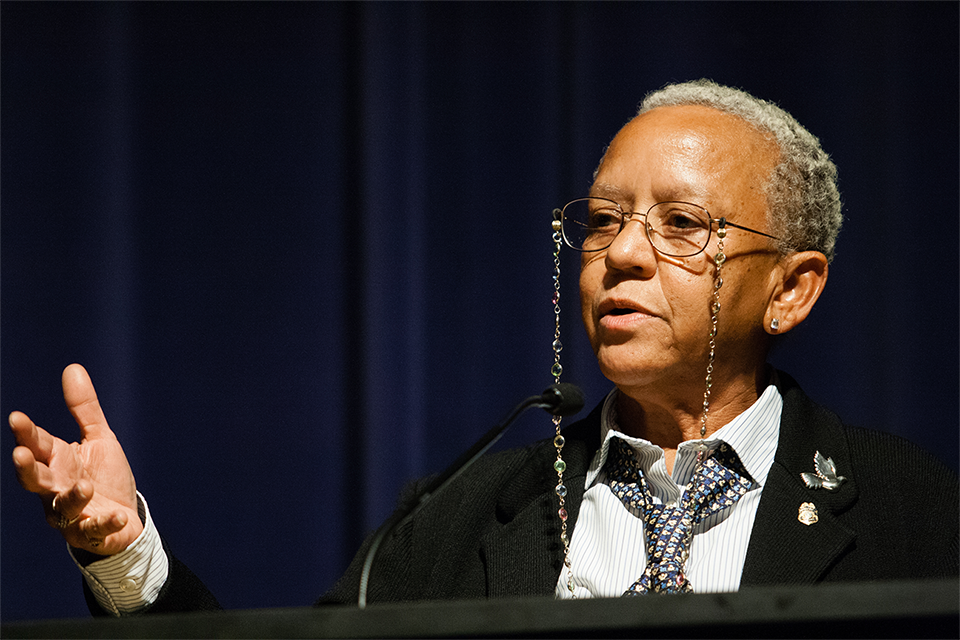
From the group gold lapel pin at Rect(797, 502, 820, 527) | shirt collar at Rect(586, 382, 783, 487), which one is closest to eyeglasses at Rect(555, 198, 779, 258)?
shirt collar at Rect(586, 382, 783, 487)

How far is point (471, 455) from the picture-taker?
1.05 m

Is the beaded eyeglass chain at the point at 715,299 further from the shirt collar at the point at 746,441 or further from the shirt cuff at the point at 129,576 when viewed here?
the shirt cuff at the point at 129,576

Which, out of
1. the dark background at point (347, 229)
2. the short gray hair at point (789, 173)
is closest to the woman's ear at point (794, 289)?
the short gray hair at point (789, 173)

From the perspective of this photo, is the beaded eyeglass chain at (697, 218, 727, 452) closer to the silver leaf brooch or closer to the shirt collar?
the shirt collar

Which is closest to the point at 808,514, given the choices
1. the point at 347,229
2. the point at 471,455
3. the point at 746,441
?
the point at 746,441

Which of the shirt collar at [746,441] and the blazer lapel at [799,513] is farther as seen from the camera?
the shirt collar at [746,441]

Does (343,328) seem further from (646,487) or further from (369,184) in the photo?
(646,487)

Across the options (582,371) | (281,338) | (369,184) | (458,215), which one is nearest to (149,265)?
(281,338)

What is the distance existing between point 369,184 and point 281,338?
0.42 meters

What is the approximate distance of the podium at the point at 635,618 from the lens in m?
0.65

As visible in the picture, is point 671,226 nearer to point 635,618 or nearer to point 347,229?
point 635,618

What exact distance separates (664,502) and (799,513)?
7.9 inches

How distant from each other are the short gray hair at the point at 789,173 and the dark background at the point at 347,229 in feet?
2.04

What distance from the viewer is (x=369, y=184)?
217 centimetres
